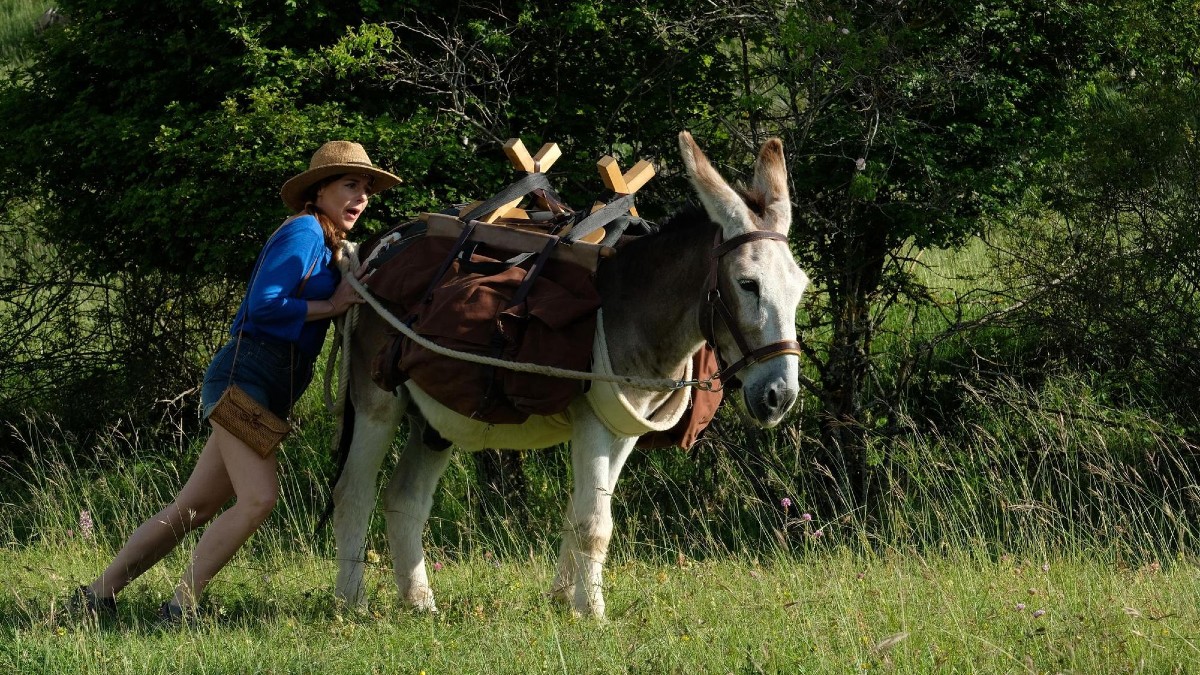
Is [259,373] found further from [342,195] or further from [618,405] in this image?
[618,405]

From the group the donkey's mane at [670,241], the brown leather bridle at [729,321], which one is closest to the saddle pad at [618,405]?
the donkey's mane at [670,241]

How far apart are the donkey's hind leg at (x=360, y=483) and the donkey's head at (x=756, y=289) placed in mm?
1664

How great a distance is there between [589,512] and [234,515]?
1.50 m

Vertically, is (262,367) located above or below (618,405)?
above

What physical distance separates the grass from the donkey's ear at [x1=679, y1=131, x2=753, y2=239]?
4.58 feet

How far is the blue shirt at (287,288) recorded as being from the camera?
502 cm

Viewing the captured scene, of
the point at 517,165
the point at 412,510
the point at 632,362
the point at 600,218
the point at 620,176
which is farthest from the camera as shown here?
the point at 412,510

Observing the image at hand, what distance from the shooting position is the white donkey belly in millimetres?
5047

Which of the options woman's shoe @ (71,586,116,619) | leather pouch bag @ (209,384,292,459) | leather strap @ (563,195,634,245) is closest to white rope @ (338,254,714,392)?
leather strap @ (563,195,634,245)

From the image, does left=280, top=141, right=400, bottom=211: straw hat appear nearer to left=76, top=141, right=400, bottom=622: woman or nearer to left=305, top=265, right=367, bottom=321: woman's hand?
left=76, top=141, right=400, bottom=622: woman

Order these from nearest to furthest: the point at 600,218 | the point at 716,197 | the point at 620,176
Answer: the point at 716,197 < the point at 600,218 < the point at 620,176

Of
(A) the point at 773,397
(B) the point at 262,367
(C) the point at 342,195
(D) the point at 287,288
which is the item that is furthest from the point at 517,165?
(A) the point at 773,397

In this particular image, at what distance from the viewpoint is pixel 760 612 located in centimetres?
485

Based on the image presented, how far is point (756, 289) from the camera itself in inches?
170
